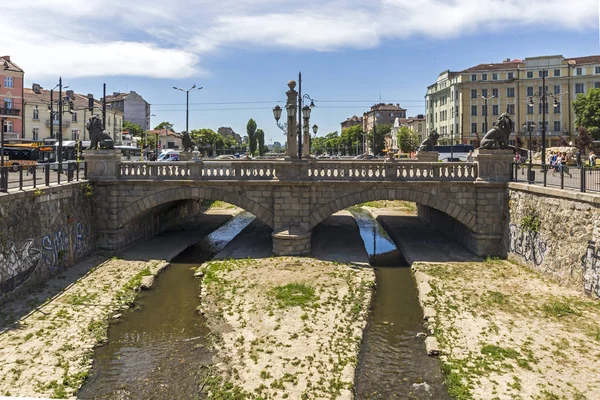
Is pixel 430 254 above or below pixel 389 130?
below

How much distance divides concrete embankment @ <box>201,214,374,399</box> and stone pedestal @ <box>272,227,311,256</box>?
0.71m

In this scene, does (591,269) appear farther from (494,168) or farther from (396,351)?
(494,168)

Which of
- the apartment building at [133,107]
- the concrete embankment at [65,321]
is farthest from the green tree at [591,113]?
the apartment building at [133,107]

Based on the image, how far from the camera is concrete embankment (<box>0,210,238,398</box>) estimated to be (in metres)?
12.2

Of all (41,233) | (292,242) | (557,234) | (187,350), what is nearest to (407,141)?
(292,242)

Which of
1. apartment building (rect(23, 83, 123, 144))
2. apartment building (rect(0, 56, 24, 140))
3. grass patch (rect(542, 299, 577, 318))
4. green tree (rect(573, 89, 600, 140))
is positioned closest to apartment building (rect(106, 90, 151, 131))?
apartment building (rect(23, 83, 123, 144))

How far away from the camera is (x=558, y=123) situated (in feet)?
257

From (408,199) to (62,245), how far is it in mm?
16907

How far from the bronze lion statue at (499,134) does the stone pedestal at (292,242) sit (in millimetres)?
10260

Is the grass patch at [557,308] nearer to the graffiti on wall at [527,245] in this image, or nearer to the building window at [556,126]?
the graffiti on wall at [527,245]

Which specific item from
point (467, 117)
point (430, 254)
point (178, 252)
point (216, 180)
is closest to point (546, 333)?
point (430, 254)

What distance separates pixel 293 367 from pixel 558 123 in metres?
79.8

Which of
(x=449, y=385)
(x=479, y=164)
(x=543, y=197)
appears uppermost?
(x=479, y=164)

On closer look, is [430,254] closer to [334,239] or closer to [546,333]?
[334,239]
